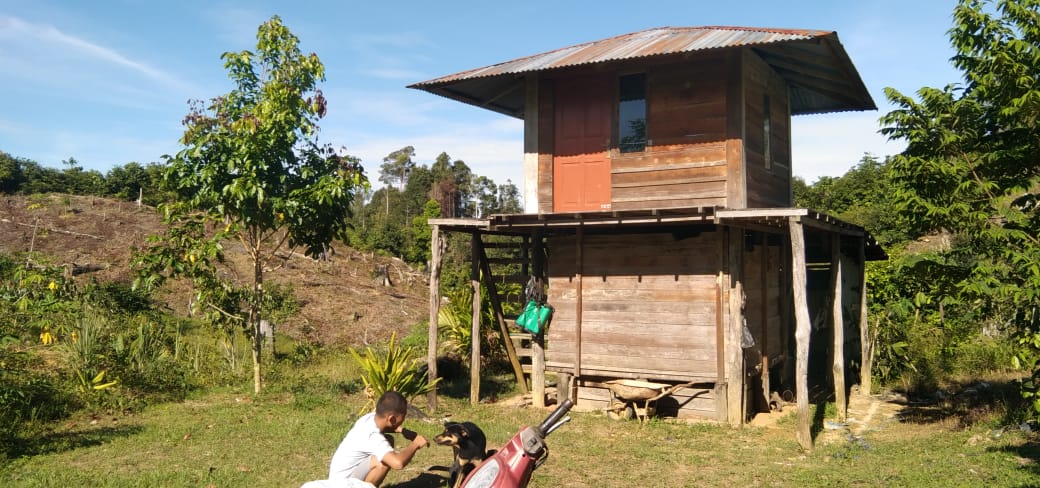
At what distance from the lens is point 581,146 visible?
11172 mm

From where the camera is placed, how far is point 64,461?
7777 mm

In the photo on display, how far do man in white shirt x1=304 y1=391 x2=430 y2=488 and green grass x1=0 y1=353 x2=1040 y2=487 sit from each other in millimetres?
1942

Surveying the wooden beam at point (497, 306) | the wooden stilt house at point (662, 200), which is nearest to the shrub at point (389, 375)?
the wooden stilt house at point (662, 200)

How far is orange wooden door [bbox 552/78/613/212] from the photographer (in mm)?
11031

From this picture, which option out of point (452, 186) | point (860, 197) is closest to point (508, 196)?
point (452, 186)

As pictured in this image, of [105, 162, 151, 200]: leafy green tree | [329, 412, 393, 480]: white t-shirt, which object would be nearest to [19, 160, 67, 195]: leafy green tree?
[105, 162, 151, 200]: leafy green tree

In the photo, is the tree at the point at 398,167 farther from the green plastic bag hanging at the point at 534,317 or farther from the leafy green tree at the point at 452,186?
the green plastic bag hanging at the point at 534,317

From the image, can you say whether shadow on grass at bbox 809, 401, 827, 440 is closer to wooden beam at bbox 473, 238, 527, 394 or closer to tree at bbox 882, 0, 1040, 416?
tree at bbox 882, 0, 1040, 416

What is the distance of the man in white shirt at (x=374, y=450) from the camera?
205 inches

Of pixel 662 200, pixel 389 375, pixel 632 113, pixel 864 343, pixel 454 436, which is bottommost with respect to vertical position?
pixel 389 375

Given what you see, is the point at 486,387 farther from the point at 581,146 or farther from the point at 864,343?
the point at 864,343

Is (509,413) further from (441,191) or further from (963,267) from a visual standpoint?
(441,191)

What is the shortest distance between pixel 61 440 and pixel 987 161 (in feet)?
36.0

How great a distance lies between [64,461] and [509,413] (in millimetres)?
5808
